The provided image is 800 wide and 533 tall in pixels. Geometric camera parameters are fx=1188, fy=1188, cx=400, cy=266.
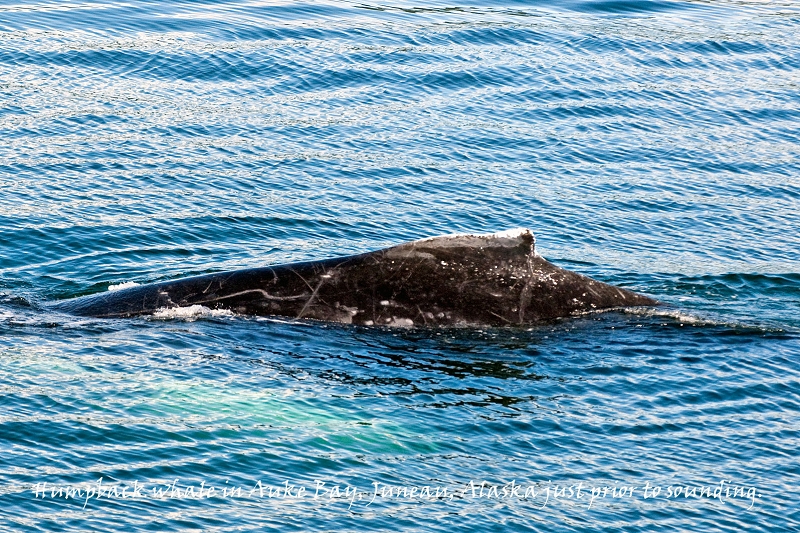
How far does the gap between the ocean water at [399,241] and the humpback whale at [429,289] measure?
0.68ft

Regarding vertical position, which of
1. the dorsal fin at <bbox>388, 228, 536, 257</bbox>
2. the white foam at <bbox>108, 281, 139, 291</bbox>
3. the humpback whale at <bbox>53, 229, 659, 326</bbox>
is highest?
the dorsal fin at <bbox>388, 228, 536, 257</bbox>

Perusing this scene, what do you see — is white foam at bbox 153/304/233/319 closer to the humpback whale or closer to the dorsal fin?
the humpback whale

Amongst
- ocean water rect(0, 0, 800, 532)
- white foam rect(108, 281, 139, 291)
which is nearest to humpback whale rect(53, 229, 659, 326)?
ocean water rect(0, 0, 800, 532)

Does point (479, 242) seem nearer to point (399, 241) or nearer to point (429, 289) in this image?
point (429, 289)

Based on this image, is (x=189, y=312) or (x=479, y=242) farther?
(x=189, y=312)

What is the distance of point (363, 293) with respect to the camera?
12742mm

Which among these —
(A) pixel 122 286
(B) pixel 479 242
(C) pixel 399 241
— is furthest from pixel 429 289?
(C) pixel 399 241

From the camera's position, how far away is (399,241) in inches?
695

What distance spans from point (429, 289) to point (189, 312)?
267cm

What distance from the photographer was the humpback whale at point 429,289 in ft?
41.3

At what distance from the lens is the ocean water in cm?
990

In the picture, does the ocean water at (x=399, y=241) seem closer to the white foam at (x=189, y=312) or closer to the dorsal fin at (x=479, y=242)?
the white foam at (x=189, y=312)

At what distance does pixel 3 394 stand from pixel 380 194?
9.49m

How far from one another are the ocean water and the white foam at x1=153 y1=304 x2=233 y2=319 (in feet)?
0.28
